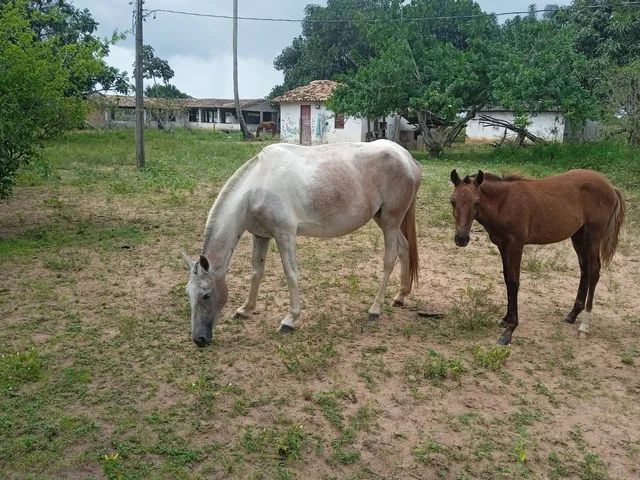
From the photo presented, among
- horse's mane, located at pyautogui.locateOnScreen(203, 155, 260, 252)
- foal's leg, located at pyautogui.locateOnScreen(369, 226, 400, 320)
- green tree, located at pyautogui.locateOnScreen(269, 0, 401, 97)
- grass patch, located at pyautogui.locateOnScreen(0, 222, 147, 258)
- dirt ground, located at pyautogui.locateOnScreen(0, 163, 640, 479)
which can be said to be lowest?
dirt ground, located at pyautogui.locateOnScreen(0, 163, 640, 479)

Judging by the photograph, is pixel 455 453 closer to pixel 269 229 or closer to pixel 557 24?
pixel 269 229

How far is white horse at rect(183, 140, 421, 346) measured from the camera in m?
4.90

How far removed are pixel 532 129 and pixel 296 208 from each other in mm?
25824

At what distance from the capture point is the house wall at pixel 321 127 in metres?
29.8

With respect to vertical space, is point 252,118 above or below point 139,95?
above

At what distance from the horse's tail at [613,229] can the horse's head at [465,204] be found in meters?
1.58

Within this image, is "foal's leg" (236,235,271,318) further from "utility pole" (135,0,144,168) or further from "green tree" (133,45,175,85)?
"green tree" (133,45,175,85)

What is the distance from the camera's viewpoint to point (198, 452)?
3453 millimetres

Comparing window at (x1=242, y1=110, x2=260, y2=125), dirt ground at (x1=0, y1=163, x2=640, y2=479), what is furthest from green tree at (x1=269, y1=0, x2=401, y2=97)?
dirt ground at (x1=0, y1=163, x2=640, y2=479)

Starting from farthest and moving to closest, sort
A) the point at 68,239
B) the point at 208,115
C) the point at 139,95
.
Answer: the point at 208,115 → the point at 139,95 → the point at 68,239

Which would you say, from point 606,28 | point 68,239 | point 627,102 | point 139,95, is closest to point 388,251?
point 68,239

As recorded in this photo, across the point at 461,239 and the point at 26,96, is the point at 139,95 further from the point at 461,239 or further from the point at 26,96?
the point at 461,239

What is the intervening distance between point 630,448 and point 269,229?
333 cm

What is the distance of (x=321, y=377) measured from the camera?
448cm
